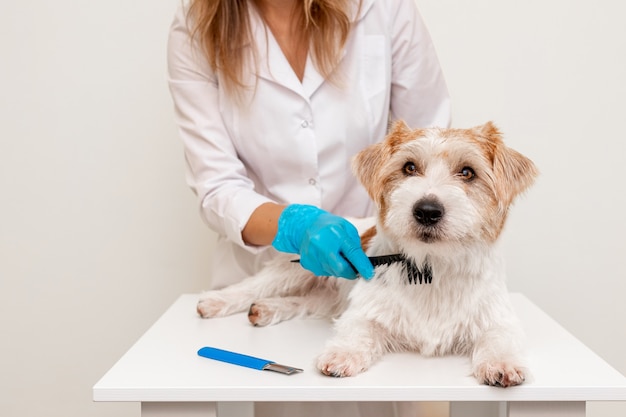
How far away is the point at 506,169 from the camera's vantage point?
154 centimetres

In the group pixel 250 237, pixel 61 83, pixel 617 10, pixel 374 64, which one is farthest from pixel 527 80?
pixel 61 83

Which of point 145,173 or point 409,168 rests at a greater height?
point 409,168

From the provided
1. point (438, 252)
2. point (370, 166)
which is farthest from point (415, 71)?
point (438, 252)

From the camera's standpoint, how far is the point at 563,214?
2.73 meters

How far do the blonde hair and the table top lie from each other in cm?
84

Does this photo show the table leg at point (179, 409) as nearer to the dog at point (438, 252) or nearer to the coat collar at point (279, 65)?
the dog at point (438, 252)

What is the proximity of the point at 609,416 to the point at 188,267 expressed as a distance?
70.0 inches

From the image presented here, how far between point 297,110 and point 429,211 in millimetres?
816

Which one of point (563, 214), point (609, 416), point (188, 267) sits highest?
point (563, 214)

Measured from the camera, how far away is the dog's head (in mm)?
1432

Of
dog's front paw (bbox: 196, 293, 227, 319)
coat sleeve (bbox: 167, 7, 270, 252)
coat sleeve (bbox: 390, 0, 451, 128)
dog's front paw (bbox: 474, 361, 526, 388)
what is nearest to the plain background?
coat sleeve (bbox: 390, 0, 451, 128)

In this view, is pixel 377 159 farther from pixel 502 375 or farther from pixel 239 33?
pixel 239 33

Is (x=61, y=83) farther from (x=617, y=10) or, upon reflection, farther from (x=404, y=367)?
(x=617, y=10)

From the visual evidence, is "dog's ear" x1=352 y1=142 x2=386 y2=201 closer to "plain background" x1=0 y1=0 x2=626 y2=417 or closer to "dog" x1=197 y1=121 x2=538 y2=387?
"dog" x1=197 y1=121 x2=538 y2=387
